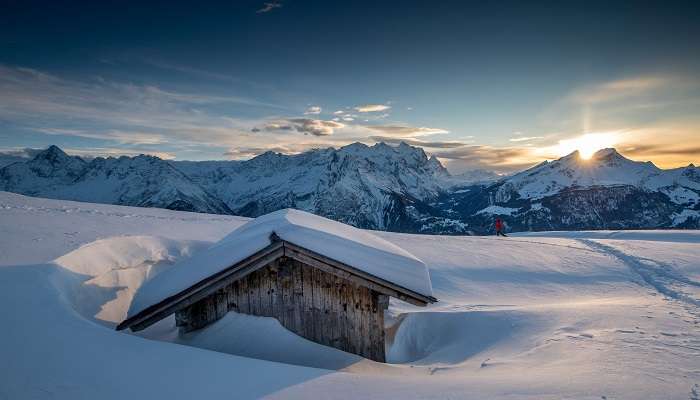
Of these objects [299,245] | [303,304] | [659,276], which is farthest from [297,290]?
[659,276]

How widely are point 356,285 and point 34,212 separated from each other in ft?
57.8

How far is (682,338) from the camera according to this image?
7.82m

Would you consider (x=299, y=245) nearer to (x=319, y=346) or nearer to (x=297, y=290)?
(x=297, y=290)

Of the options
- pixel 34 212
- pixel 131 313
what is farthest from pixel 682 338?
pixel 34 212

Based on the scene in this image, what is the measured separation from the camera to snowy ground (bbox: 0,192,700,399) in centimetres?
478

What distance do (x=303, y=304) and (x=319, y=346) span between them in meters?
0.79

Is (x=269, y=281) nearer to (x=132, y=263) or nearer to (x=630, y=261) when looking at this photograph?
(x=132, y=263)

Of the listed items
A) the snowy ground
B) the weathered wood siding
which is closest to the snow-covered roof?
the weathered wood siding

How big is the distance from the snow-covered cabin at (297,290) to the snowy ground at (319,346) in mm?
331

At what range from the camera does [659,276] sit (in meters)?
17.7

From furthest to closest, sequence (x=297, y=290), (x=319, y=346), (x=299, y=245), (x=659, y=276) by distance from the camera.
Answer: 1. (x=659, y=276)
2. (x=297, y=290)
3. (x=319, y=346)
4. (x=299, y=245)

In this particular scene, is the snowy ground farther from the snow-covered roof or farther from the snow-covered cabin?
the snow-covered roof

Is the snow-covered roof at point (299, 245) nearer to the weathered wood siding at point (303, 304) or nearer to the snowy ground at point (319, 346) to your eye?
the weathered wood siding at point (303, 304)

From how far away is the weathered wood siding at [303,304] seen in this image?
746 centimetres
